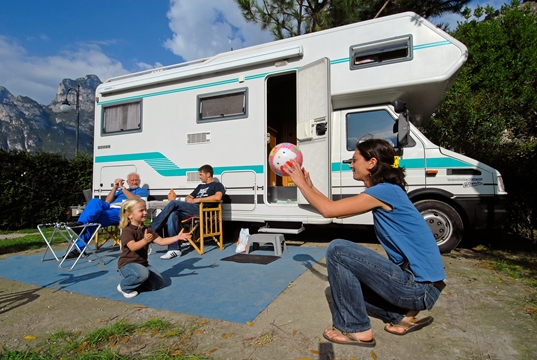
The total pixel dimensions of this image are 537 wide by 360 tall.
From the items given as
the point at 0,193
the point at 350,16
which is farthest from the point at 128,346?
the point at 350,16

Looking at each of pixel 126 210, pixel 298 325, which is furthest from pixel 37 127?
pixel 298 325

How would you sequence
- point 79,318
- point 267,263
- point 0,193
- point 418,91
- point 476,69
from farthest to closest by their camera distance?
point 476,69 < point 0,193 < point 418,91 < point 267,263 < point 79,318

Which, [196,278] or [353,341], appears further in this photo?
[196,278]

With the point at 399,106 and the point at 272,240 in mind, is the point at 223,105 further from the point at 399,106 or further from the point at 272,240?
the point at 399,106

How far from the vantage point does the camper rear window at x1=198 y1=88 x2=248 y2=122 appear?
5.29m

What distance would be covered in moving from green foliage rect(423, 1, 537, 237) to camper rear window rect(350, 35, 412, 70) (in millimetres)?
3405

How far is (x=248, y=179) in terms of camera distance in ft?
16.8

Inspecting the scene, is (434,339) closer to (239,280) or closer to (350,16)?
(239,280)

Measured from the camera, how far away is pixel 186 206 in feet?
15.6

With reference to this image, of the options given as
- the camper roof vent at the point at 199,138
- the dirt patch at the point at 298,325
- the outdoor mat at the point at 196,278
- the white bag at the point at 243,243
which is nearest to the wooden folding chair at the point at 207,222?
the outdoor mat at the point at 196,278

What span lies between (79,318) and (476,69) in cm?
1504

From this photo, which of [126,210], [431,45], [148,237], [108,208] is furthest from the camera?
[108,208]

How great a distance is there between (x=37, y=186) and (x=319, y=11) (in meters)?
9.38

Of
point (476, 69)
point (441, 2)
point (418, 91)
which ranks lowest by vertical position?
point (418, 91)
